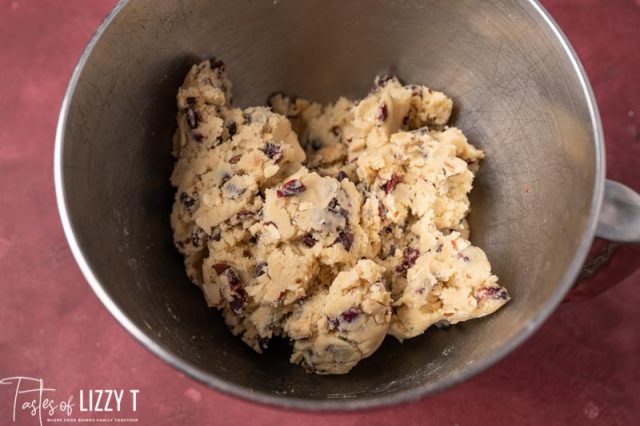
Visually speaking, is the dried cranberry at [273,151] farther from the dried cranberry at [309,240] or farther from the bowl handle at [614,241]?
the bowl handle at [614,241]

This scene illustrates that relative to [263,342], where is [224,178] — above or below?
above

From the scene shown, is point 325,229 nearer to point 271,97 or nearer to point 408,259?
point 408,259

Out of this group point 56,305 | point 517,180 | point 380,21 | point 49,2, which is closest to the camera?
point 517,180

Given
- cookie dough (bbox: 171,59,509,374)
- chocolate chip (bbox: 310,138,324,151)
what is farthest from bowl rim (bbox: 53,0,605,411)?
chocolate chip (bbox: 310,138,324,151)

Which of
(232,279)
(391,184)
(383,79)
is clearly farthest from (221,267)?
(383,79)

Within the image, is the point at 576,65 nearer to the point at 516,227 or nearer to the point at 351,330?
the point at 516,227

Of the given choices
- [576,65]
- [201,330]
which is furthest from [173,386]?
[576,65]
